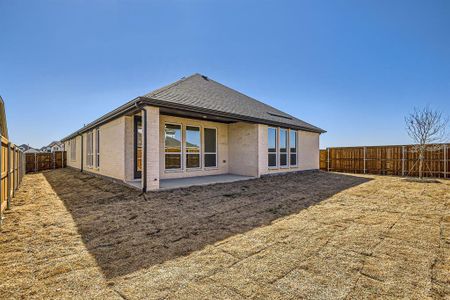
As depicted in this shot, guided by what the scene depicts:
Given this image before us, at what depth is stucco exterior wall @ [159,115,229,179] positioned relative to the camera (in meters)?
9.24

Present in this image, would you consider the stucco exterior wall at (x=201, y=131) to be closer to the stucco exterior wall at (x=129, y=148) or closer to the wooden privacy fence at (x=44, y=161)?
the stucco exterior wall at (x=129, y=148)

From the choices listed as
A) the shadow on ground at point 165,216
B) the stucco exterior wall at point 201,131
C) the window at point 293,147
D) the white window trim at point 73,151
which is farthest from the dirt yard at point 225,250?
the white window trim at point 73,151

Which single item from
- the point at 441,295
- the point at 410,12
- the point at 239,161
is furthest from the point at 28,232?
the point at 410,12

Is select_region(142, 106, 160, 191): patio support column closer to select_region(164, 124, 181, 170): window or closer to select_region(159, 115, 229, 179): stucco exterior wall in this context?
select_region(159, 115, 229, 179): stucco exterior wall

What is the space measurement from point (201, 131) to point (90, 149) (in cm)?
713

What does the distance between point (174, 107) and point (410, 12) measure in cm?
943

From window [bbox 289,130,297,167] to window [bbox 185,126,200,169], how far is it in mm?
5666

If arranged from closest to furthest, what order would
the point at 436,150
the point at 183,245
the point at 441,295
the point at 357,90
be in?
the point at 441,295 → the point at 183,245 → the point at 436,150 → the point at 357,90

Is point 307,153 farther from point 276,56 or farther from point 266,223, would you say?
point 266,223

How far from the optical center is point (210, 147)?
10.9 m

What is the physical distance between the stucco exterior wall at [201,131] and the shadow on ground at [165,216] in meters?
2.16

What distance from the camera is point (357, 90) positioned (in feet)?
44.2

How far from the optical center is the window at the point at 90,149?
39.5 feet

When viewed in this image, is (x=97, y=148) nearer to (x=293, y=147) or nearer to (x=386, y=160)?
(x=293, y=147)
